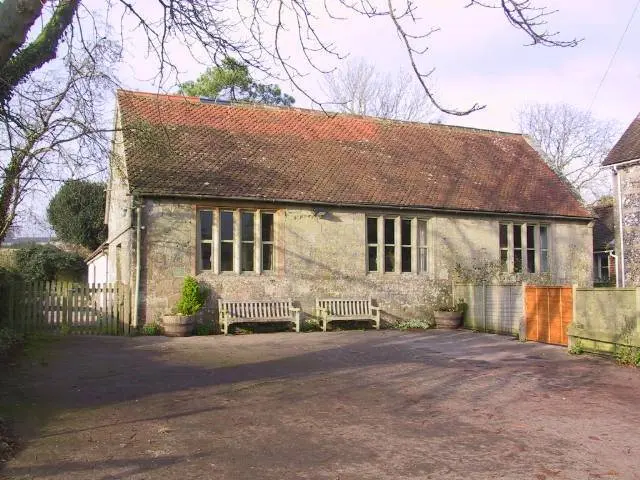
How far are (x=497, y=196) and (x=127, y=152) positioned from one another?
12.4 metres

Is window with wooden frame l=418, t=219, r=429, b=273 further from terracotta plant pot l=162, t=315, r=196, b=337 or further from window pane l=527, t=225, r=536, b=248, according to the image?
terracotta plant pot l=162, t=315, r=196, b=337

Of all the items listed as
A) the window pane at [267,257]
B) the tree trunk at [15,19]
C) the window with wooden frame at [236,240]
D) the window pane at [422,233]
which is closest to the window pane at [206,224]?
the window with wooden frame at [236,240]

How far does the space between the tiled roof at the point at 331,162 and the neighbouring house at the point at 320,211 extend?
0.06 metres

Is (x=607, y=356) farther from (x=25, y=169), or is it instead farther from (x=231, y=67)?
(x=25, y=169)

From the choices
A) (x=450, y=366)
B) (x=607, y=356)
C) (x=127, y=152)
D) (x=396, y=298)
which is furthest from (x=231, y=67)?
(x=396, y=298)

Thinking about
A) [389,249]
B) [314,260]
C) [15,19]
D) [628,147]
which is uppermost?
[628,147]

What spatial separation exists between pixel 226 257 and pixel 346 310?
12.9 ft

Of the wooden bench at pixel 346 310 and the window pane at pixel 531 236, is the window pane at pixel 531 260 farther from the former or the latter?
the wooden bench at pixel 346 310

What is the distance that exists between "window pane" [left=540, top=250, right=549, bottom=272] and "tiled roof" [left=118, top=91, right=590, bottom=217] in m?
1.44

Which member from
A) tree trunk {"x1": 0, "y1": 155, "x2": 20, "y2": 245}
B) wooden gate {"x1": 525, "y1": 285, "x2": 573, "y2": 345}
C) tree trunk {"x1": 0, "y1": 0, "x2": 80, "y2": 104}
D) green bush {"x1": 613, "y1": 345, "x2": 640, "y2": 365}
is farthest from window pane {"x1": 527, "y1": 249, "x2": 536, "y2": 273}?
tree trunk {"x1": 0, "y1": 0, "x2": 80, "y2": 104}

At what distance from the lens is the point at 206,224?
1755cm

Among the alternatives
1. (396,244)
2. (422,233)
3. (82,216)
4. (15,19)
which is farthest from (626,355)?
(82,216)

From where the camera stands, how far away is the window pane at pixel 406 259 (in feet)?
65.7

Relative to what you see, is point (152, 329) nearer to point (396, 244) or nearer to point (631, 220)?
point (396, 244)
